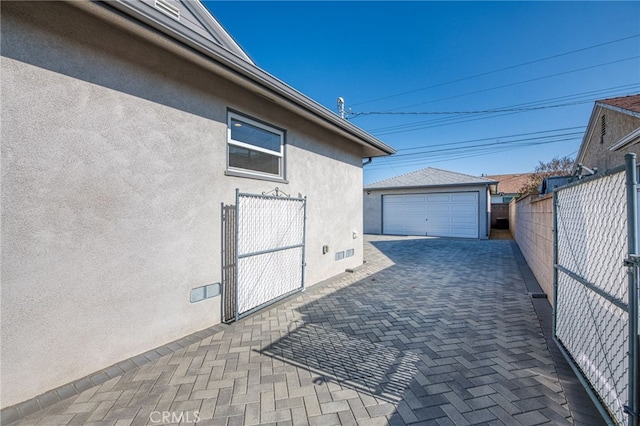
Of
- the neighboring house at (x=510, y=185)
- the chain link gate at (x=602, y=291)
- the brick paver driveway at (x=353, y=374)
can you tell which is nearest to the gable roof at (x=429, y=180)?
the brick paver driveway at (x=353, y=374)

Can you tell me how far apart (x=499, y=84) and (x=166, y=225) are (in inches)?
689

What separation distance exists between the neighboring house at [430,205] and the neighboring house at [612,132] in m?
4.43

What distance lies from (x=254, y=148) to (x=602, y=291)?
4624mm

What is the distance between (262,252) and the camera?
15.2 ft

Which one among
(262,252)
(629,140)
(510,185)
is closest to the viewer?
(262,252)

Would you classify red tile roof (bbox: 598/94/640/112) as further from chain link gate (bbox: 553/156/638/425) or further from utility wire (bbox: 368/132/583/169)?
utility wire (bbox: 368/132/583/169)

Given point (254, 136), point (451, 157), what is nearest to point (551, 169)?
point (451, 157)

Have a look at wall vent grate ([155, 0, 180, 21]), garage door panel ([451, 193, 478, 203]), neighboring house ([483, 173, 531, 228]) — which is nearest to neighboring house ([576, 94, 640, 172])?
garage door panel ([451, 193, 478, 203])

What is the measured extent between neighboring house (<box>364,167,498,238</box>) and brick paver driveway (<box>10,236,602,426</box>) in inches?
446

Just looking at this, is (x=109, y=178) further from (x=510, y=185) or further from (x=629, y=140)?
(x=510, y=185)

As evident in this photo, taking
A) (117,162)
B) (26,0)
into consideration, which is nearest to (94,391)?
(117,162)

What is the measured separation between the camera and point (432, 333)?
3.68m

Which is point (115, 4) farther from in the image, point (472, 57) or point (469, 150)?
point (469, 150)

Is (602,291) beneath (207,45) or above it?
beneath
